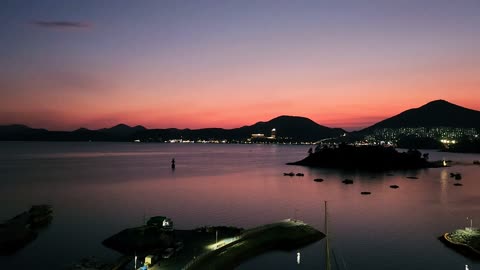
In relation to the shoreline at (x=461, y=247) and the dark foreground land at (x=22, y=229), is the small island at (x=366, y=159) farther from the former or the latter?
the dark foreground land at (x=22, y=229)

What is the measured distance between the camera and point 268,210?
60312mm

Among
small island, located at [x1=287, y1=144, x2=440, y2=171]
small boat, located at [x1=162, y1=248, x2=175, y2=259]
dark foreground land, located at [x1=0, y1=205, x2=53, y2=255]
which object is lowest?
dark foreground land, located at [x1=0, y1=205, x2=53, y2=255]

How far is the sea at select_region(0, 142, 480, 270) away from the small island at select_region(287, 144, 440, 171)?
87.2 ft

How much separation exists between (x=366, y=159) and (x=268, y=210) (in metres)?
83.9

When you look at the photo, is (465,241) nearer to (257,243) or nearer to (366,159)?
(257,243)

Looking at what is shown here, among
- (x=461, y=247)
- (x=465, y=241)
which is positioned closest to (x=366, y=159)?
(x=465, y=241)

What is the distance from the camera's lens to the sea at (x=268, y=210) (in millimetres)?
36344

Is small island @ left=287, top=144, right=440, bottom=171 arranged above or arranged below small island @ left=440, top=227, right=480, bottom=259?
above

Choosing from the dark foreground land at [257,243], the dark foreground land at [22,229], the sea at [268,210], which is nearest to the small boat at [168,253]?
the dark foreground land at [257,243]

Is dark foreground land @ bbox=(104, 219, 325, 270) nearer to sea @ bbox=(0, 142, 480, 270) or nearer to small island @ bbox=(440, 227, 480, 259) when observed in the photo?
sea @ bbox=(0, 142, 480, 270)

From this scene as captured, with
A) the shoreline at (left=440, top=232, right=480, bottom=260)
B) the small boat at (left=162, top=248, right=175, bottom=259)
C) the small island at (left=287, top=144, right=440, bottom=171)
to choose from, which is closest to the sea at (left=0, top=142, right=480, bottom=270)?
the shoreline at (left=440, top=232, right=480, bottom=260)

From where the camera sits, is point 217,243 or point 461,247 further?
point 461,247

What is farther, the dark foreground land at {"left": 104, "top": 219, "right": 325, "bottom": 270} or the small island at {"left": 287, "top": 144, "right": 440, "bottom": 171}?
the small island at {"left": 287, "top": 144, "right": 440, "bottom": 171}

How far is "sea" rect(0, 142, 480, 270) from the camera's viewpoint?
1431 inches
